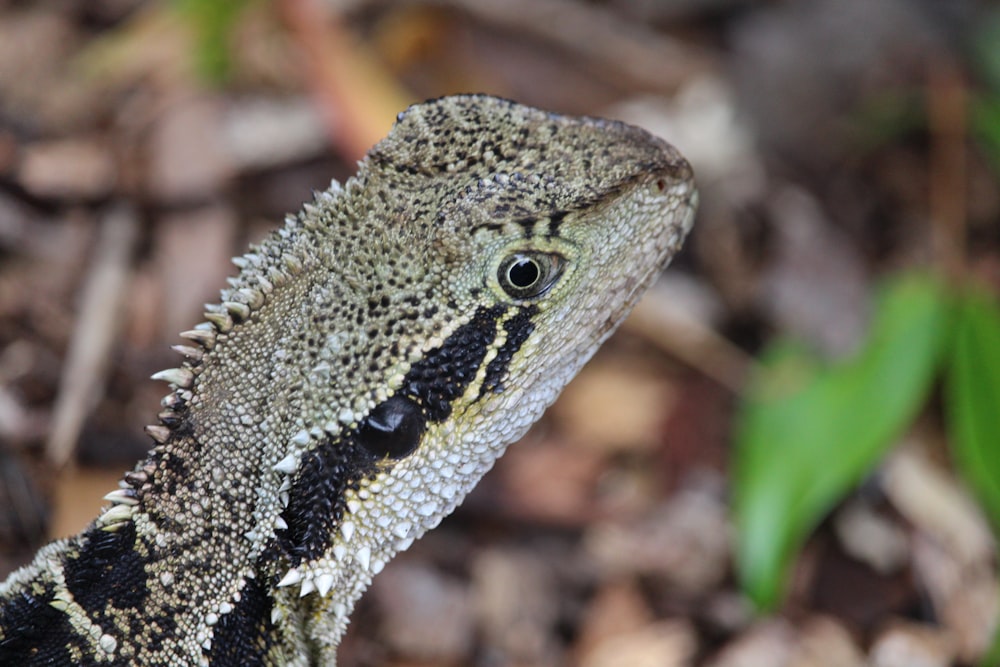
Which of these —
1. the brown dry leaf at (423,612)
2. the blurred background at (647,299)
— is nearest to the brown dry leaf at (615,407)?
the blurred background at (647,299)

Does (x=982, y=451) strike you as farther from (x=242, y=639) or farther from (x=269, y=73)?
(x=269, y=73)

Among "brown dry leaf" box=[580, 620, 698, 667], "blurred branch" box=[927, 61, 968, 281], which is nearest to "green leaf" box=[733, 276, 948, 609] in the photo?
"brown dry leaf" box=[580, 620, 698, 667]

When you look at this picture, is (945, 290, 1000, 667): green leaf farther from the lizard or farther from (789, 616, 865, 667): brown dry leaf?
the lizard

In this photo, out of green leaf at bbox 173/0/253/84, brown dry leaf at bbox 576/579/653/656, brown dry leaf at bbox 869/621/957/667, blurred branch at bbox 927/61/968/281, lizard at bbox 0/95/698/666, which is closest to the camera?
lizard at bbox 0/95/698/666

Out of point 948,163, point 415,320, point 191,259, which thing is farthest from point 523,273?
point 948,163

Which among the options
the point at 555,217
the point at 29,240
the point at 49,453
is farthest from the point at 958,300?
the point at 29,240

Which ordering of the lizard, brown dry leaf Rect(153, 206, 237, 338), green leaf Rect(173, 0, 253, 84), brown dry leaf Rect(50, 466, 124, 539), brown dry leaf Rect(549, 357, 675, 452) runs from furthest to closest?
1. brown dry leaf Rect(549, 357, 675, 452)
2. green leaf Rect(173, 0, 253, 84)
3. brown dry leaf Rect(153, 206, 237, 338)
4. brown dry leaf Rect(50, 466, 124, 539)
5. the lizard

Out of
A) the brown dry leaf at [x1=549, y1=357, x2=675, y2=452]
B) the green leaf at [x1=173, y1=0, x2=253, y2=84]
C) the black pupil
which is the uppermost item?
the green leaf at [x1=173, y1=0, x2=253, y2=84]

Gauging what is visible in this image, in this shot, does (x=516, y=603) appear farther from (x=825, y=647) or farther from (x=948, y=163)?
(x=948, y=163)
